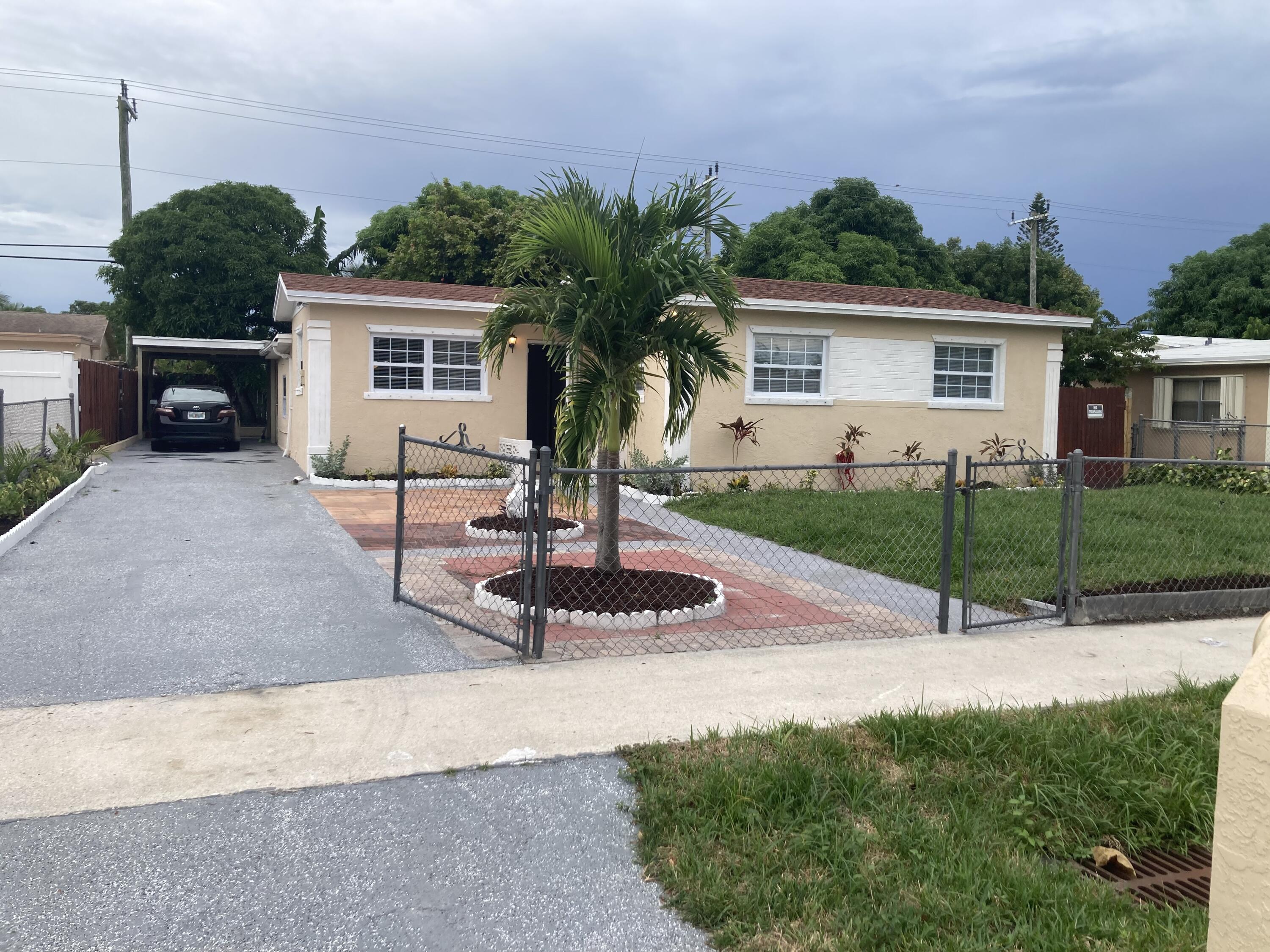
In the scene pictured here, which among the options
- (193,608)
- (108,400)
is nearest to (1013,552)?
(193,608)

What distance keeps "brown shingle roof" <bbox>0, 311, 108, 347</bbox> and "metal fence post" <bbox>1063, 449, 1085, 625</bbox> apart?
97.6 ft

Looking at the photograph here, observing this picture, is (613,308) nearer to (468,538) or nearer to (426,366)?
(468,538)

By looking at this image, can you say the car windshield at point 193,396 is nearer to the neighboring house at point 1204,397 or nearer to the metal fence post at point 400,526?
the metal fence post at point 400,526

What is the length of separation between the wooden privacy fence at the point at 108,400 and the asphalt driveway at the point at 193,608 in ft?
22.9

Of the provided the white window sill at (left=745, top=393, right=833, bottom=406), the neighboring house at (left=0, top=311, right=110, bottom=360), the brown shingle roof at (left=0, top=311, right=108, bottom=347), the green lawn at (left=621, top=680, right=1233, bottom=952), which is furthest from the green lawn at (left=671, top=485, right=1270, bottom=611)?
the brown shingle roof at (left=0, top=311, right=108, bottom=347)

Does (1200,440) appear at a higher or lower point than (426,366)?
lower

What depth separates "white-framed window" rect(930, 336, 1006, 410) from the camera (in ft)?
57.0

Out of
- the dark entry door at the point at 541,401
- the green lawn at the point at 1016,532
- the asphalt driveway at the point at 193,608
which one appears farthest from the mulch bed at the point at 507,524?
the dark entry door at the point at 541,401

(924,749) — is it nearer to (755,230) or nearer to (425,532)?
(425,532)

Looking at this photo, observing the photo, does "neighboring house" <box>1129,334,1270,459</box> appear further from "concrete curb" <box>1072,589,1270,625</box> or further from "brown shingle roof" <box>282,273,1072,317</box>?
"concrete curb" <box>1072,589,1270,625</box>

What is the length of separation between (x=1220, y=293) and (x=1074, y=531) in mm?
32107

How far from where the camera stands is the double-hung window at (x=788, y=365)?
16.4 meters

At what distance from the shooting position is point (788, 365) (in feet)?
54.3

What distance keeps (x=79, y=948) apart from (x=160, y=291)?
3096 centimetres
